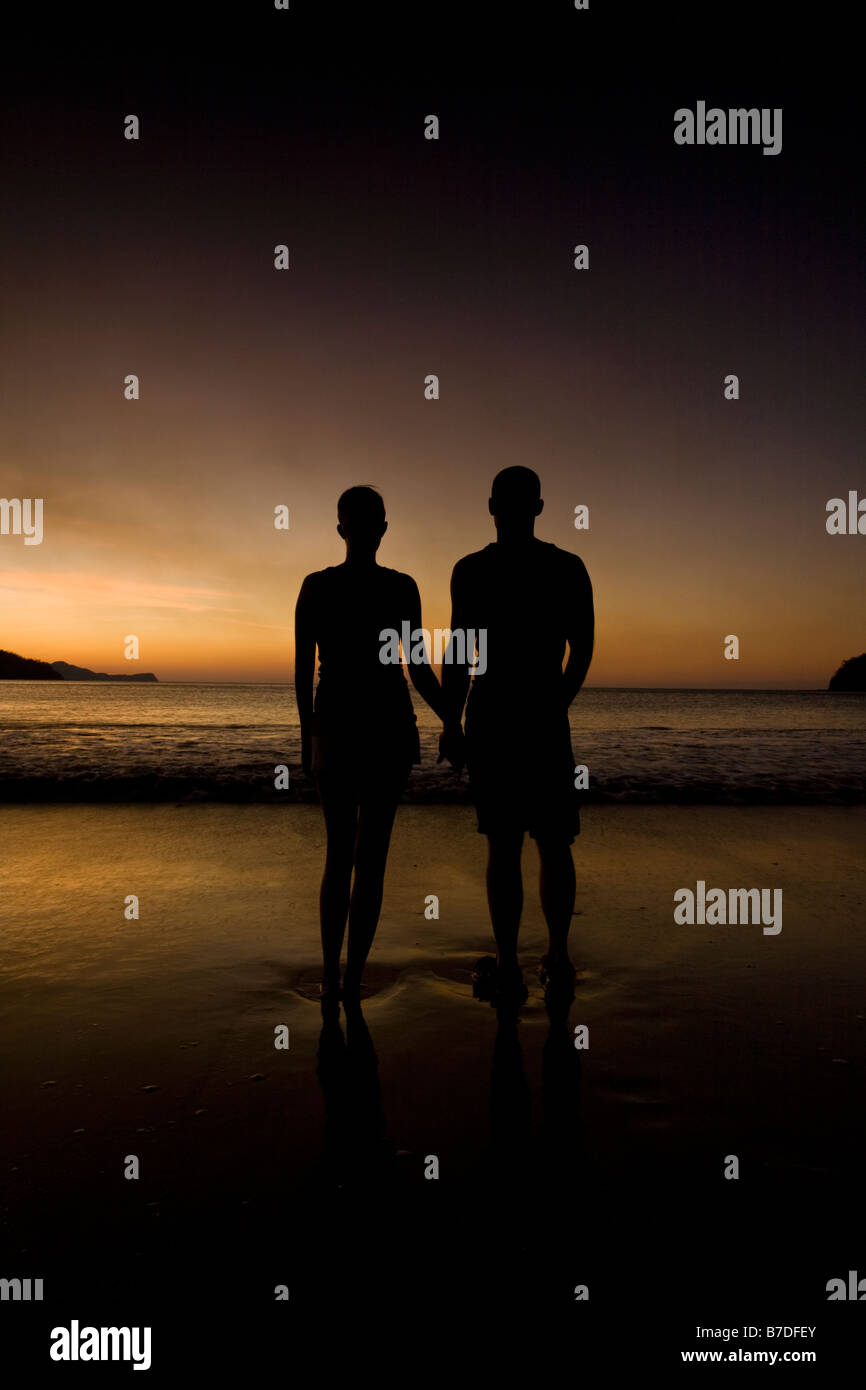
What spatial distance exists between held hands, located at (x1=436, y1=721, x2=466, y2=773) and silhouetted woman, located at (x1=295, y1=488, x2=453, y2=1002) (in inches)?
4.7

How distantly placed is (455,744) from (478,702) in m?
0.24

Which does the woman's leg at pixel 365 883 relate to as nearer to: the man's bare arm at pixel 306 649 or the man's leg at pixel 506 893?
the man's bare arm at pixel 306 649

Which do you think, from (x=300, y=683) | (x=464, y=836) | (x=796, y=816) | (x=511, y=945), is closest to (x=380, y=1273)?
(x=511, y=945)

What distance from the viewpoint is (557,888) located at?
10.4 ft

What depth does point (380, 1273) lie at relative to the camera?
5.12ft

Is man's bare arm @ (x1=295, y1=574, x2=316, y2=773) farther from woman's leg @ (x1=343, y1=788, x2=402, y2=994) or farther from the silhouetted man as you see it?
the silhouetted man

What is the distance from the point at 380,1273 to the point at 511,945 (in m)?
1.61

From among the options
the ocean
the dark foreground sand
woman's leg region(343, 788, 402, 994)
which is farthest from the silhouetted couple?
the dark foreground sand

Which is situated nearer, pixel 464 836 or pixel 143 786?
pixel 464 836

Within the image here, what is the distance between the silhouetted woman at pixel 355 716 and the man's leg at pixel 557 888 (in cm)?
80

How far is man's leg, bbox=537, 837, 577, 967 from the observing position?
3162 millimetres

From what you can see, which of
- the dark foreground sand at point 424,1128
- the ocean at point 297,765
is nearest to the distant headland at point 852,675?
the ocean at point 297,765
